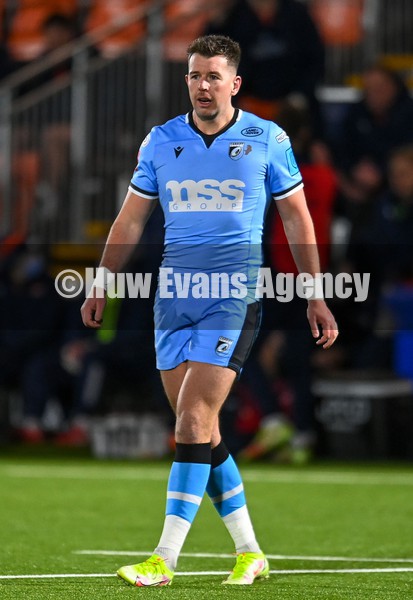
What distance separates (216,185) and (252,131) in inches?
12.7

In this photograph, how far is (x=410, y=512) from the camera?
9438 mm

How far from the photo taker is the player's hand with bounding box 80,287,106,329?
20.7ft

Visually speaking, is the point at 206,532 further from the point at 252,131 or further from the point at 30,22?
the point at 30,22

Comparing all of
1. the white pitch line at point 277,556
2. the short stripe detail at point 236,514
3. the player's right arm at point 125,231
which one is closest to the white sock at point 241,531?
the short stripe detail at point 236,514

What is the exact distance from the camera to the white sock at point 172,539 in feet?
19.9

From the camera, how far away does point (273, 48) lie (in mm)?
15266

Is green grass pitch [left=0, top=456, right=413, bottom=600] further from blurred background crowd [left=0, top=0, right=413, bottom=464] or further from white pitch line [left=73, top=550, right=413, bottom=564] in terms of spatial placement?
blurred background crowd [left=0, top=0, right=413, bottom=464]

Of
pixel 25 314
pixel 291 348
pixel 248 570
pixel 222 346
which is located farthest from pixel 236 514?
pixel 25 314

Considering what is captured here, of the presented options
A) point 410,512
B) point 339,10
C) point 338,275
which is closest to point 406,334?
point 338,275

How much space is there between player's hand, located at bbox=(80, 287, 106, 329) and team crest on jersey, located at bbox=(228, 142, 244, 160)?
2.87 feet

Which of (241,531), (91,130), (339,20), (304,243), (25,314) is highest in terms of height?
(339,20)

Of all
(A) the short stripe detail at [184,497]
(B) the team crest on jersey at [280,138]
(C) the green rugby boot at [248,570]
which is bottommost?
(C) the green rugby boot at [248,570]

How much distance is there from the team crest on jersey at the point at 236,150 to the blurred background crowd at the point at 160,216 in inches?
255

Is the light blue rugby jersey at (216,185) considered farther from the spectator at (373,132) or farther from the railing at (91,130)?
the railing at (91,130)
